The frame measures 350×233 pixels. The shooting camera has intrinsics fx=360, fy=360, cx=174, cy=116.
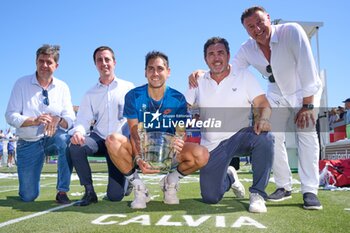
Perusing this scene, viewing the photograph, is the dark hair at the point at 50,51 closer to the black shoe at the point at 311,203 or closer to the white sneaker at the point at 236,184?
the white sneaker at the point at 236,184

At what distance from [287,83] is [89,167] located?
2.55m

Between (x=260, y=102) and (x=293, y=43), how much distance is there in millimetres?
732

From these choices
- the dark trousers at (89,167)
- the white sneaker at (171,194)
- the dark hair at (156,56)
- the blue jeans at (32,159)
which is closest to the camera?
the dark hair at (156,56)

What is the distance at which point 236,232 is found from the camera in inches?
105

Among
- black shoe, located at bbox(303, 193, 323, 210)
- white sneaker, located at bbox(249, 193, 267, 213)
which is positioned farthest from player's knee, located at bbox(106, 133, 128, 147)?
black shoe, located at bbox(303, 193, 323, 210)

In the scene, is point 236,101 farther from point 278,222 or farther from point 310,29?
point 310,29

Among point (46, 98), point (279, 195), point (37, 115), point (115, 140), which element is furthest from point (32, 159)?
point (279, 195)

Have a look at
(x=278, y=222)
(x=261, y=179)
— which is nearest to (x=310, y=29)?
(x=261, y=179)

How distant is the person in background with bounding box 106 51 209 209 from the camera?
386 centimetres

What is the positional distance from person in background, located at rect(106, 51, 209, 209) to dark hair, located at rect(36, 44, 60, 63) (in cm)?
134

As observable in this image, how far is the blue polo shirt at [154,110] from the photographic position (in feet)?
13.1

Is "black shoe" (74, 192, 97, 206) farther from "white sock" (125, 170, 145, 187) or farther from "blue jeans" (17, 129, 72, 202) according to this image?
"blue jeans" (17, 129, 72, 202)

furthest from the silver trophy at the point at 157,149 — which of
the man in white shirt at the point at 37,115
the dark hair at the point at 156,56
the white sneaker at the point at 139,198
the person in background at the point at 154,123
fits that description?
the man in white shirt at the point at 37,115

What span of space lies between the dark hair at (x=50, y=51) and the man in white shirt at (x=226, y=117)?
1.84m
